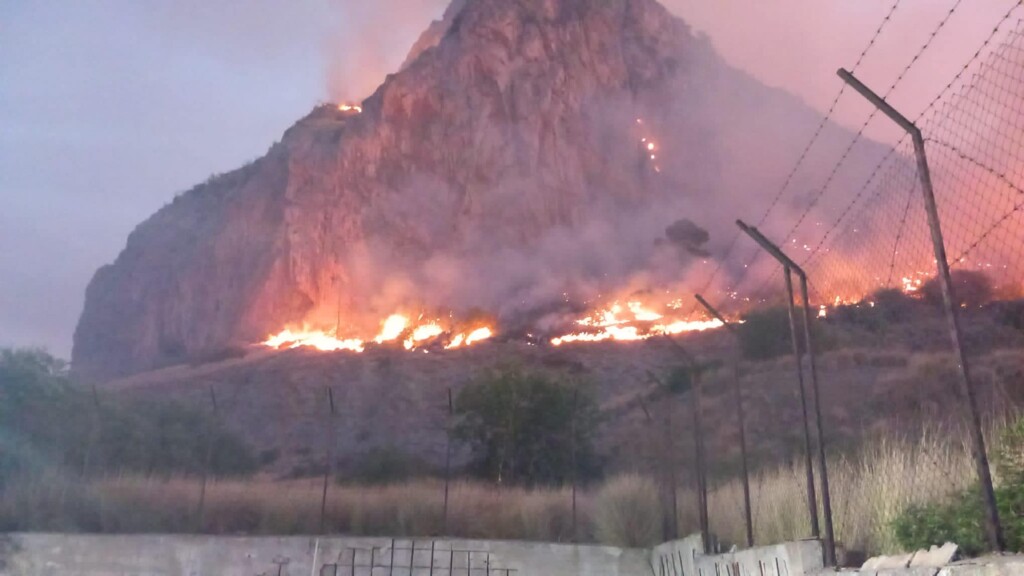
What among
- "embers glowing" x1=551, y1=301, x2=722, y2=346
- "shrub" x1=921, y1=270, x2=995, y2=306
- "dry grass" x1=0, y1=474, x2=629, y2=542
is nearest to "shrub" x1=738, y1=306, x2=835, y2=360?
"shrub" x1=921, y1=270, x2=995, y2=306

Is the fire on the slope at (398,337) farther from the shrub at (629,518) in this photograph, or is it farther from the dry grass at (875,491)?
the dry grass at (875,491)

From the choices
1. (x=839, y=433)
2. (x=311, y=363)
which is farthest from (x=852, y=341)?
(x=311, y=363)

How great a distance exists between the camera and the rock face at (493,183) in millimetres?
68125

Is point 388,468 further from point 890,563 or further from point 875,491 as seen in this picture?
point 890,563

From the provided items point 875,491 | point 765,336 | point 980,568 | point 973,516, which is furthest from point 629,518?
point 765,336

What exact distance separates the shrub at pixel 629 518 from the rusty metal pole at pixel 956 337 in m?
10.9

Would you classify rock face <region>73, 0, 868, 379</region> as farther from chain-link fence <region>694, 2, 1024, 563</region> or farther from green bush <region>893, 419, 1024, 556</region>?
green bush <region>893, 419, 1024, 556</region>

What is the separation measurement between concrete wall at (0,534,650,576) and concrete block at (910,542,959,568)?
10206mm

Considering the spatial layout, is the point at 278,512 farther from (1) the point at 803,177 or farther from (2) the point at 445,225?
(1) the point at 803,177

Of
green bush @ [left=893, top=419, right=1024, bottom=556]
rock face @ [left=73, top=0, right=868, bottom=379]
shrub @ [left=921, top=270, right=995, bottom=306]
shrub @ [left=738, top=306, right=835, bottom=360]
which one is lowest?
green bush @ [left=893, top=419, right=1024, bottom=556]

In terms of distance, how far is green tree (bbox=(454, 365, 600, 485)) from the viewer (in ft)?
88.3

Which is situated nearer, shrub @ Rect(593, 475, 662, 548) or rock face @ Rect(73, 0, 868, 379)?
shrub @ Rect(593, 475, 662, 548)

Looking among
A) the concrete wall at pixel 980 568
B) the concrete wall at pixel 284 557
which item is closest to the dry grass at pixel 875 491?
the concrete wall at pixel 980 568

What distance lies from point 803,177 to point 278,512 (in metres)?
62.4
